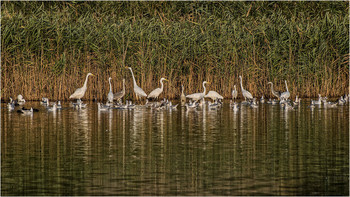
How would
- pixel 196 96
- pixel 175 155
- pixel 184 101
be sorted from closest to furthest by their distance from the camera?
pixel 175 155
pixel 196 96
pixel 184 101

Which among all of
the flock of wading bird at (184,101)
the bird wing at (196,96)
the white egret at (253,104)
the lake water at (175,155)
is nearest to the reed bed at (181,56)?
the flock of wading bird at (184,101)

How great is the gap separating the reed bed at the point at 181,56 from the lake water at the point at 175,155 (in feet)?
19.8

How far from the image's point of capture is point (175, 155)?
37.2 ft

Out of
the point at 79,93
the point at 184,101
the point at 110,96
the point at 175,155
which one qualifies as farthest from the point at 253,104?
the point at 175,155

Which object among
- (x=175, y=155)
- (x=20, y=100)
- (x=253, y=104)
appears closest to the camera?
(x=175, y=155)

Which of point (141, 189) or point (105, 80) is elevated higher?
point (105, 80)

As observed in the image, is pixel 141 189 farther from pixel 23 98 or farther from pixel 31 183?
pixel 23 98

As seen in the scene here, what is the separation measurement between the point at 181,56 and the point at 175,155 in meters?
13.8

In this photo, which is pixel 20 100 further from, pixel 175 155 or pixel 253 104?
pixel 175 155

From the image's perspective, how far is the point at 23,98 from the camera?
2380 cm

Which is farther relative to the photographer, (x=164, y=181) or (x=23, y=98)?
(x=23, y=98)

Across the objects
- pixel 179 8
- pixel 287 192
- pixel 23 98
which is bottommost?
pixel 287 192

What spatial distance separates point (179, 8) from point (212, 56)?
22.6 ft

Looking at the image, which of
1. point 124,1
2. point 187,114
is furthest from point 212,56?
point 124,1
